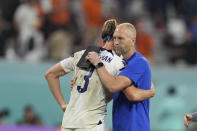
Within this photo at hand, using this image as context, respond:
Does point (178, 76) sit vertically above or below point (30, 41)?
below

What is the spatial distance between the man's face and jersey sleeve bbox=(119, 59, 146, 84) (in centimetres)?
18

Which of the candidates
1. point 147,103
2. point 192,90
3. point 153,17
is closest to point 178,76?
point 192,90

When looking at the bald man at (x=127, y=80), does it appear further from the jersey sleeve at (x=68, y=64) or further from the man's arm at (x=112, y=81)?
the jersey sleeve at (x=68, y=64)

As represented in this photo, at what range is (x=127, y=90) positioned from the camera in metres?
7.13

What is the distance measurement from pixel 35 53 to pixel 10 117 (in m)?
1.56

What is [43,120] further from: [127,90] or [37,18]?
[127,90]

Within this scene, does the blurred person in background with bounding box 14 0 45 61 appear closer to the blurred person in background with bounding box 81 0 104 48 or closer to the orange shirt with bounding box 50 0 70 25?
the orange shirt with bounding box 50 0 70 25

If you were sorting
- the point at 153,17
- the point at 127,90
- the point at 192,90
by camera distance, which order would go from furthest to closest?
the point at 153,17 < the point at 192,90 < the point at 127,90

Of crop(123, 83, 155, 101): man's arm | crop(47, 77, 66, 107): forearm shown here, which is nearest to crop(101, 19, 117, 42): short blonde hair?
crop(123, 83, 155, 101): man's arm

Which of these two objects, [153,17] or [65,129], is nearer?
[65,129]

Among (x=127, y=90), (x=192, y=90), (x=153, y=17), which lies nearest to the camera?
(x=127, y=90)

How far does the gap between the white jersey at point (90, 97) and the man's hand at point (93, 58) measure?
0.32ft

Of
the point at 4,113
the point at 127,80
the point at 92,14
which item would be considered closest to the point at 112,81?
the point at 127,80

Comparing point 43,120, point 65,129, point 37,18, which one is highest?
point 37,18
